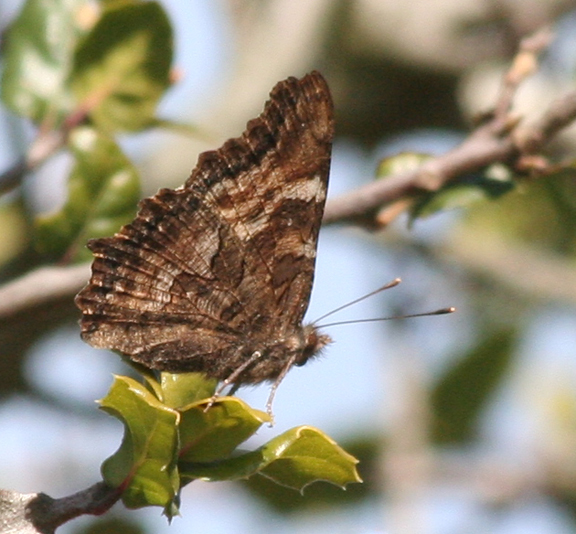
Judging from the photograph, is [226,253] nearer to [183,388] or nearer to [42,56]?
[183,388]

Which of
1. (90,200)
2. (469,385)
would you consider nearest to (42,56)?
(90,200)

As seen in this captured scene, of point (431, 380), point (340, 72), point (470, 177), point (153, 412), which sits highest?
point (340, 72)

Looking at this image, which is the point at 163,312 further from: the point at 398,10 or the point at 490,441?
the point at 490,441

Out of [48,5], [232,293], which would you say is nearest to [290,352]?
[232,293]

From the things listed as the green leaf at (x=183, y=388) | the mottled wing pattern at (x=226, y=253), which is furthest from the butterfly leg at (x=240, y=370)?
the green leaf at (x=183, y=388)

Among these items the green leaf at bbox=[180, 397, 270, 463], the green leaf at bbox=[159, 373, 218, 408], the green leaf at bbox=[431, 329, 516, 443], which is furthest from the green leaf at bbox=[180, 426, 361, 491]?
the green leaf at bbox=[431, 329, 516, 443]

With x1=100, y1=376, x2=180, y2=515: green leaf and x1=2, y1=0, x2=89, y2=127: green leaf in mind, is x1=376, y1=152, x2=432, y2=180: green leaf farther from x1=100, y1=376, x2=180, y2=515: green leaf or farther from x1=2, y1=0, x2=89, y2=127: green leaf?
x1=100, y1=376, x2=180, y2=515: green leaf
